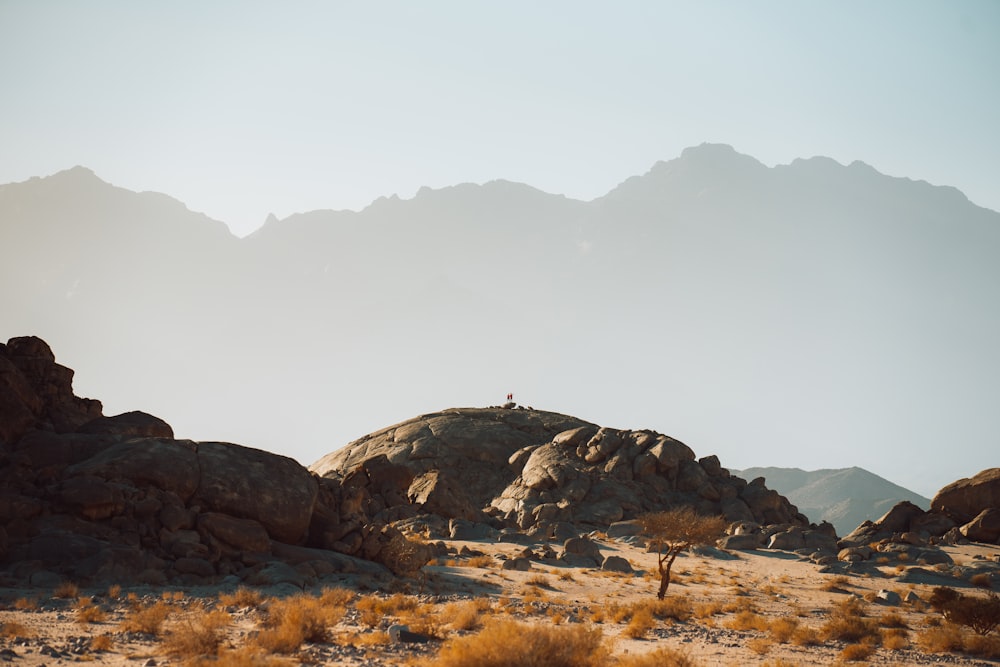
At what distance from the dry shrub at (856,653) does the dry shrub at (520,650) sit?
23.6 ft

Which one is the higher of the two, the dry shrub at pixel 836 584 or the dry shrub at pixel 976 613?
the dry shrub at pixel 976 613

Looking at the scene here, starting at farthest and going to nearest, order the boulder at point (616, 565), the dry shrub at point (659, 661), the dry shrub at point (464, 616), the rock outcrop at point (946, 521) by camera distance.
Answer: the rock outcrop at point (946, 521) < the boulder at point (616, 565) < the dry shrub at point (464, 616) < the dry shrub at point (659, 661)

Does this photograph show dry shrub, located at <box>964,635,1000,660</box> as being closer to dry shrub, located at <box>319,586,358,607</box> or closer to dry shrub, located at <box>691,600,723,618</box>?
dry shrub, located at <box>691,600,723,618</box>

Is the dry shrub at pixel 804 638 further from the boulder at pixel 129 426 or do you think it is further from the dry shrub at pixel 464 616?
the boulder at pixel 129 426

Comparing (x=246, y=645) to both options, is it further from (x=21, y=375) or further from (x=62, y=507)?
(x=21, y=375)

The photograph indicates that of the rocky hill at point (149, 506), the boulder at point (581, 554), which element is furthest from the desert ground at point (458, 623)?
the boulder at point (581, 554)

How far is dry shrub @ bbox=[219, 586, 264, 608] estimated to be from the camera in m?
22.0

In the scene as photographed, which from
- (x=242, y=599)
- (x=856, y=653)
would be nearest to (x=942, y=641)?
(x=856, y=653)

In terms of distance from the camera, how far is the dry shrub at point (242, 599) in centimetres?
2203

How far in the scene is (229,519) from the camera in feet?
94.0

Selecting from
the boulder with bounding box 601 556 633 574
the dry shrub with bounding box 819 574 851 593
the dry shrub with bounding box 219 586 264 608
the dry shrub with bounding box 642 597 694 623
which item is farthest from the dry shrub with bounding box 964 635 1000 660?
the dry shrub with bounding box 219 586 264 608

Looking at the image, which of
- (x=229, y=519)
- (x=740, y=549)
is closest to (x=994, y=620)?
Answer: (x=229, y=519)

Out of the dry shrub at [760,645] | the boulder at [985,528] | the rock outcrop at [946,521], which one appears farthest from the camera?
the boulder at [985,528]

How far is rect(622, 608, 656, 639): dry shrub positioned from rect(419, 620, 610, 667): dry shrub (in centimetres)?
569
